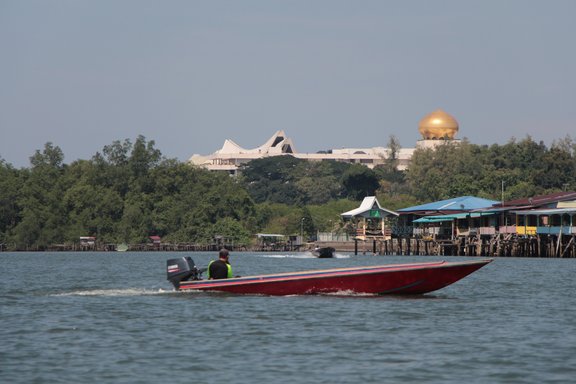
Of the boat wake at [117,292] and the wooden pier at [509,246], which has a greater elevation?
the wooden pier at [509,246]

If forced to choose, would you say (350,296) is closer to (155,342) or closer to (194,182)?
(155,342)

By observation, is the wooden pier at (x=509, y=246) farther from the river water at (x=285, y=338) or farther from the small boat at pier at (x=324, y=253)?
the river water at (x=285, y=338)

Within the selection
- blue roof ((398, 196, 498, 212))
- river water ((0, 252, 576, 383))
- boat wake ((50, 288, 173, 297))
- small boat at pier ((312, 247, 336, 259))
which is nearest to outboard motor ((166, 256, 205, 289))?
river water ((0, 252, 576, 383))

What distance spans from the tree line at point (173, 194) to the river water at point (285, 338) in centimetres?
9621

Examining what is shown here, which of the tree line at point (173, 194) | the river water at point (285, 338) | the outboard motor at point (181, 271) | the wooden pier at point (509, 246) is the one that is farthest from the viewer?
the tree line at point (173, 194)

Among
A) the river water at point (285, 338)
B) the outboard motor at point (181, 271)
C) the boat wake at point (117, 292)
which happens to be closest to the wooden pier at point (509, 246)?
the river water at point (285, 338)

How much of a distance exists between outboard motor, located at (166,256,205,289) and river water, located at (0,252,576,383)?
0.71m

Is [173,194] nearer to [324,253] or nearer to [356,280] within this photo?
[324,253]

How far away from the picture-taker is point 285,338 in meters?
27.7

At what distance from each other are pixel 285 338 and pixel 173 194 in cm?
11716

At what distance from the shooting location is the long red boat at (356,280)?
35938 mm

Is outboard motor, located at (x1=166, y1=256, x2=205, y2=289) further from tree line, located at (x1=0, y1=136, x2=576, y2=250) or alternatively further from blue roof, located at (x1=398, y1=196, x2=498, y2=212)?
tree line, located at (x1=0, y1=136, x2=576, y2=250)

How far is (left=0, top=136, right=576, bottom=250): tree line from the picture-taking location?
138 meters

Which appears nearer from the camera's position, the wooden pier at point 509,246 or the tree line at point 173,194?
the wooden pier at point 509,246
